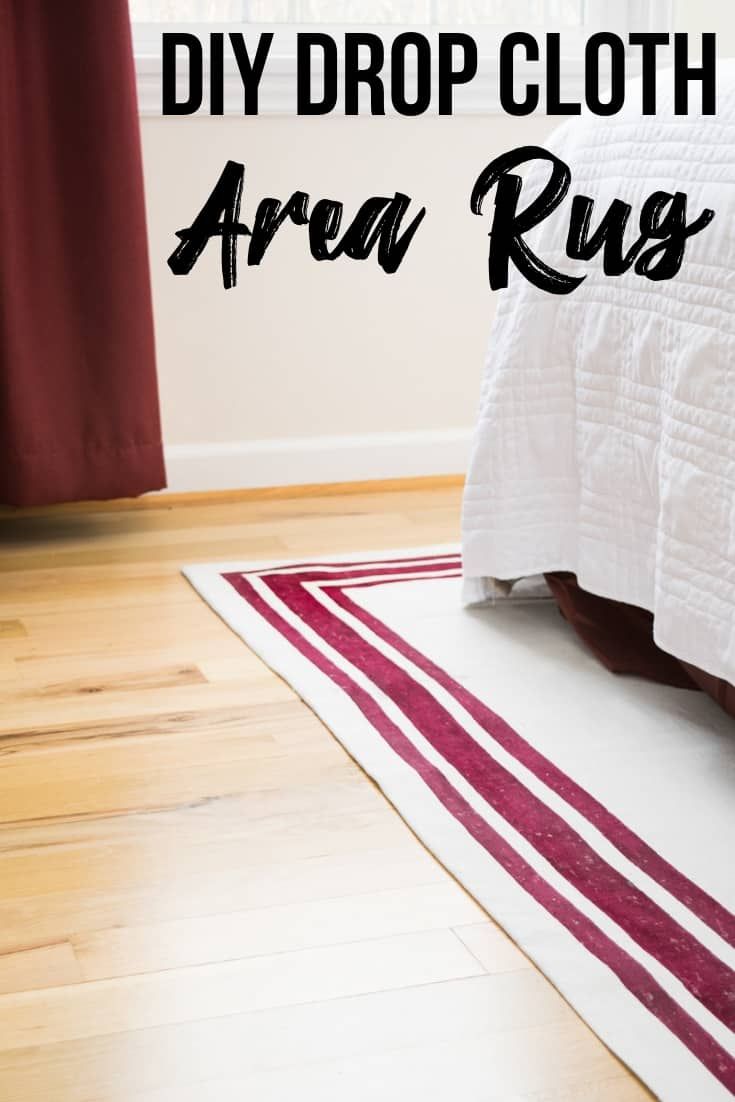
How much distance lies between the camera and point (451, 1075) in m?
1.01

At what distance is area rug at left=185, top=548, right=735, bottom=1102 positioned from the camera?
111 centimetres

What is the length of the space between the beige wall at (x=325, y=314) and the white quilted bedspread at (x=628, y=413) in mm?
895

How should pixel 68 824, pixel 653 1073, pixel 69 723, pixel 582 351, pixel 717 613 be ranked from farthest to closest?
1. pixel 582 351
2. pixel 69 723
3. pixel 717 613
4. pixel 68 824
5. pixel 653 1073

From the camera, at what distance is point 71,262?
2.44 m

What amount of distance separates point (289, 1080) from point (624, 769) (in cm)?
61

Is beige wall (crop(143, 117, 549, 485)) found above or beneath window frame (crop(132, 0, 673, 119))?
beneath

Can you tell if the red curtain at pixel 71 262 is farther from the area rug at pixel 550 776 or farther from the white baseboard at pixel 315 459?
the area rug at pixel 550 776

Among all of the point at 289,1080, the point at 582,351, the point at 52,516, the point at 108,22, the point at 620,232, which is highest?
the point at 108,22

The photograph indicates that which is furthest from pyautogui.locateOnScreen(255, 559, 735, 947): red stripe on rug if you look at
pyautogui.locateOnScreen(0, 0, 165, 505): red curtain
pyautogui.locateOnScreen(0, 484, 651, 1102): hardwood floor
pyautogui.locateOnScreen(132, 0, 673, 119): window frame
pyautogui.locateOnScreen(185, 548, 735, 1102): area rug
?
pyautogui.locateOnScreen(132, 0, 673, 119): window frame

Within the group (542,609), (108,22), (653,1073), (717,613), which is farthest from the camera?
(108,22)

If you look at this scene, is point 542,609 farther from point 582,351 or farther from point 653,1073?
point 653,1073

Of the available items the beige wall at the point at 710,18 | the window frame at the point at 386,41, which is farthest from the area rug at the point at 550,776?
the beige wall at the point at 710,18

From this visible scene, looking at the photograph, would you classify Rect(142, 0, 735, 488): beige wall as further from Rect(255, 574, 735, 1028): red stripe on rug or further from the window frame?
Rect(255, 574, 735, 1028): red stripe on rug

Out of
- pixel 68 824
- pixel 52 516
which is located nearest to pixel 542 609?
pixel 68 824
